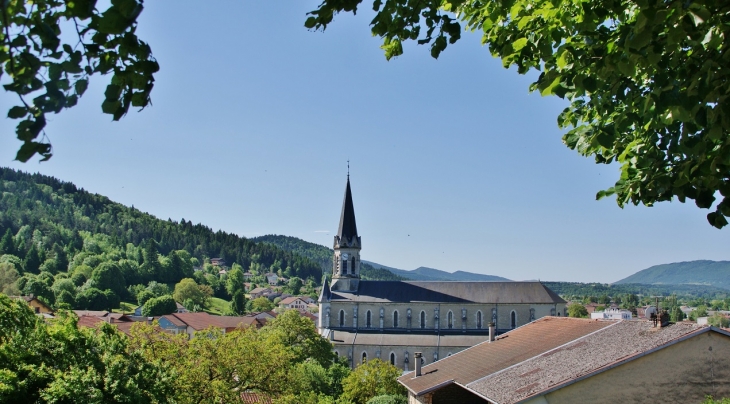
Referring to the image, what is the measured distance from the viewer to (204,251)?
16512cm

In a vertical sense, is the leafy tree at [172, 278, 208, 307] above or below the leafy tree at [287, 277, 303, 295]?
below

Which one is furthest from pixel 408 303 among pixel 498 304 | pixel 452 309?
pixel 498 304

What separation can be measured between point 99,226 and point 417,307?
117 meters

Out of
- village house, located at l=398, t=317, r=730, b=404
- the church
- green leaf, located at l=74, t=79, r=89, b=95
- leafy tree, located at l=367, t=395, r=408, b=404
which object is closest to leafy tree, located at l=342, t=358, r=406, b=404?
leafy tree, located at l=367, t=395, r=408, b=404

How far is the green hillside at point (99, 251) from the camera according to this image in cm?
8938

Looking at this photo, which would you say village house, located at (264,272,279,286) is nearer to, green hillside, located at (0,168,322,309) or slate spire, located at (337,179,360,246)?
green hillside, located at (0,168,322,309)

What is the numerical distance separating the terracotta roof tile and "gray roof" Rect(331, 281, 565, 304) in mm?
32827

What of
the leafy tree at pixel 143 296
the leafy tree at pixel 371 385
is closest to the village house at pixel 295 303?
the leafy tree at pixel 143 296

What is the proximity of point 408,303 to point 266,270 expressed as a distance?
412 ft

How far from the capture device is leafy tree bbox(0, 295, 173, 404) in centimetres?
1278

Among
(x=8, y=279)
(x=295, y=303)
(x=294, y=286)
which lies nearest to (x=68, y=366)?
(x=8, y=279)

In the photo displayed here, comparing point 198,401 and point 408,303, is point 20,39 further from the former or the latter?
point 408,303

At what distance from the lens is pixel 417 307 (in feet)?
181

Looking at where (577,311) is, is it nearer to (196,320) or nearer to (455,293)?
(455,293)
